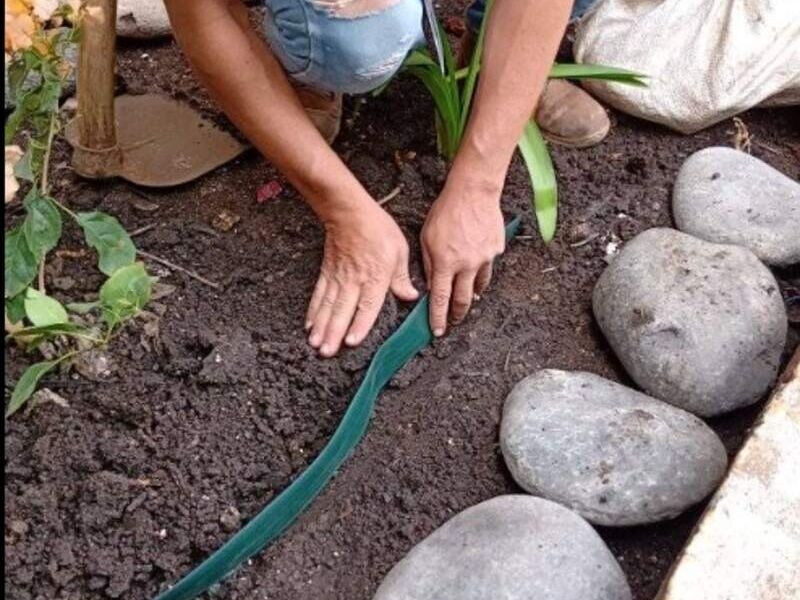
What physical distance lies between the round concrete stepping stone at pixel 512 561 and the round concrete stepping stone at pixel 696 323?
1.03 ft

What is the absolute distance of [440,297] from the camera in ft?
6.35

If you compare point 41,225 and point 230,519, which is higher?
point 41,225

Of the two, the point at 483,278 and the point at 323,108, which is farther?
the point at 323,108

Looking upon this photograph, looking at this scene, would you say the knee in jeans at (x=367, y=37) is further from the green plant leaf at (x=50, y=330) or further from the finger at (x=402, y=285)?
the green plant leaf at (x=50, y=330)

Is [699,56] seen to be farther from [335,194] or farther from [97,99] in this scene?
[97,99]

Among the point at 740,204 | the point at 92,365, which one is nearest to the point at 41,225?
the point at 92,365

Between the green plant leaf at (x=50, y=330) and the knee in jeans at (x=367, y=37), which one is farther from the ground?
the knee in jeans at (x=367, y=37)

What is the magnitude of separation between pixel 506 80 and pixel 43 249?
0.66 m

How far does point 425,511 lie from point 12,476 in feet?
1.77

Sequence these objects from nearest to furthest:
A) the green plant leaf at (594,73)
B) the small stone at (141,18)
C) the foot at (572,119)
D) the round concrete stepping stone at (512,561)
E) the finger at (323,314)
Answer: the round concrete stepping stone at (512,561) → the finger at (323,314) → the green plant leaf at (594,73) → the foot at (572,119) → the small stone at (141,18)

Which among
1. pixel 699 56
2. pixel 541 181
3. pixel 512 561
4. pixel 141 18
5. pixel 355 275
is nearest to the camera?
pixel 512 561

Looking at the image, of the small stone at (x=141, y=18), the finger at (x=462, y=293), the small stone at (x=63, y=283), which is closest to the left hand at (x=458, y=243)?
the finger at (x=462, y=293)

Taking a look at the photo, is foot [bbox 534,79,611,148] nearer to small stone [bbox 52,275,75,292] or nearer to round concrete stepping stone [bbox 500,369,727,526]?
round concrete stepping stone [bbox 500,369,727,526]

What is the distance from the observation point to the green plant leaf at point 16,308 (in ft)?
5.38
